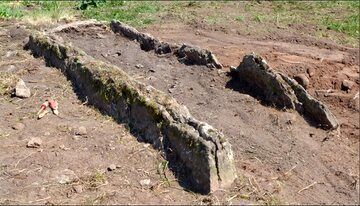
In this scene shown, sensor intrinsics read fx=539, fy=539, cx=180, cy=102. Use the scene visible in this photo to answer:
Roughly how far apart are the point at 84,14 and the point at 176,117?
720 centimetres

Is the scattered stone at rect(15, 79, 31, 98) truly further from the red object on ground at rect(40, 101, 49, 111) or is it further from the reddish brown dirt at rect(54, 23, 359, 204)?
the reddish brown dirt at rect(54, 23, 359, 204)

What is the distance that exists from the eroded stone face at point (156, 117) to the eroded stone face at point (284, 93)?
1.67 meters

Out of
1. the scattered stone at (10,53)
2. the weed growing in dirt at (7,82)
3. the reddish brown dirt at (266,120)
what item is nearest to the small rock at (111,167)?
the reddish brown dirt at (266,120)

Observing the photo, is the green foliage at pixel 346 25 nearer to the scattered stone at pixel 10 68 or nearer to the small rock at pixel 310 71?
the small rock at pixel 310 71

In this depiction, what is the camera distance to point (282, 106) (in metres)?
6.42

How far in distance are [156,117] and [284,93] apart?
192 centimetres

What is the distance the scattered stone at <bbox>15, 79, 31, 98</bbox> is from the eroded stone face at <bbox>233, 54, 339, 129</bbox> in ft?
9.03

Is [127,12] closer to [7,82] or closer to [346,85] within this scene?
[7,82]

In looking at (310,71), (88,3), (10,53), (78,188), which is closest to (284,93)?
(310,71)

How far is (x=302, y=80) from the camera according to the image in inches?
295

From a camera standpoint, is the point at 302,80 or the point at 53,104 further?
the point at 302,80

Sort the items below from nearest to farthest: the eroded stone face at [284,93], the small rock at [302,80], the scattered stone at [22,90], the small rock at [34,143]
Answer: the small rock at [34,143], the eroded stone face at [284,93], the scattered stone at [22,90], the small rock at [302,80]

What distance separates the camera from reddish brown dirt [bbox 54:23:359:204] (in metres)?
4.87

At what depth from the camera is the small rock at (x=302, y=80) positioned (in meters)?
7.46
